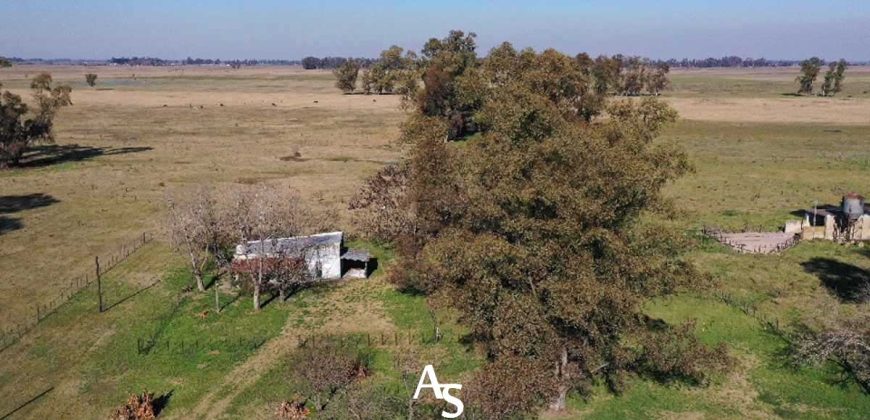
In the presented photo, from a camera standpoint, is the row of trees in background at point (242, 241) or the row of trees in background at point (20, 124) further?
the row of trees in background at point (20, 124)

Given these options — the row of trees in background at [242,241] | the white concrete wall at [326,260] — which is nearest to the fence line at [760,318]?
the white concrete wall at [326,260]

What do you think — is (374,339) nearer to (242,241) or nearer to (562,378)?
(242,241)

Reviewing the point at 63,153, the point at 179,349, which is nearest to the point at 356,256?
the point at 179,349

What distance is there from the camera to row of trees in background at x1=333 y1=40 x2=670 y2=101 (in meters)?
84.2

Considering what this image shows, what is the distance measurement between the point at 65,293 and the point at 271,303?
11.8m

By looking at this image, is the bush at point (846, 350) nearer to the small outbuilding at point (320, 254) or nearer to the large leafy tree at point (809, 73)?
the small outbuilding at point (320, 254)

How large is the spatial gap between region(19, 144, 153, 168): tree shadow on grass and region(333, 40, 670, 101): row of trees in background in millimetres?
39577

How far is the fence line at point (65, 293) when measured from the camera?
108 ft

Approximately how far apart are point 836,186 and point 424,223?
157 ft

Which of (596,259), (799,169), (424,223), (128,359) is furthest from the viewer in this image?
(799,169)

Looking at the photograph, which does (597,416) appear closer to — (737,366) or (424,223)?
(737,366)

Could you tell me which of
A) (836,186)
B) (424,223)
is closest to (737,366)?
(424,223)

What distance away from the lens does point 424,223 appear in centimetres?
3559

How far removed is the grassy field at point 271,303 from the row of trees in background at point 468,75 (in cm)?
1487
